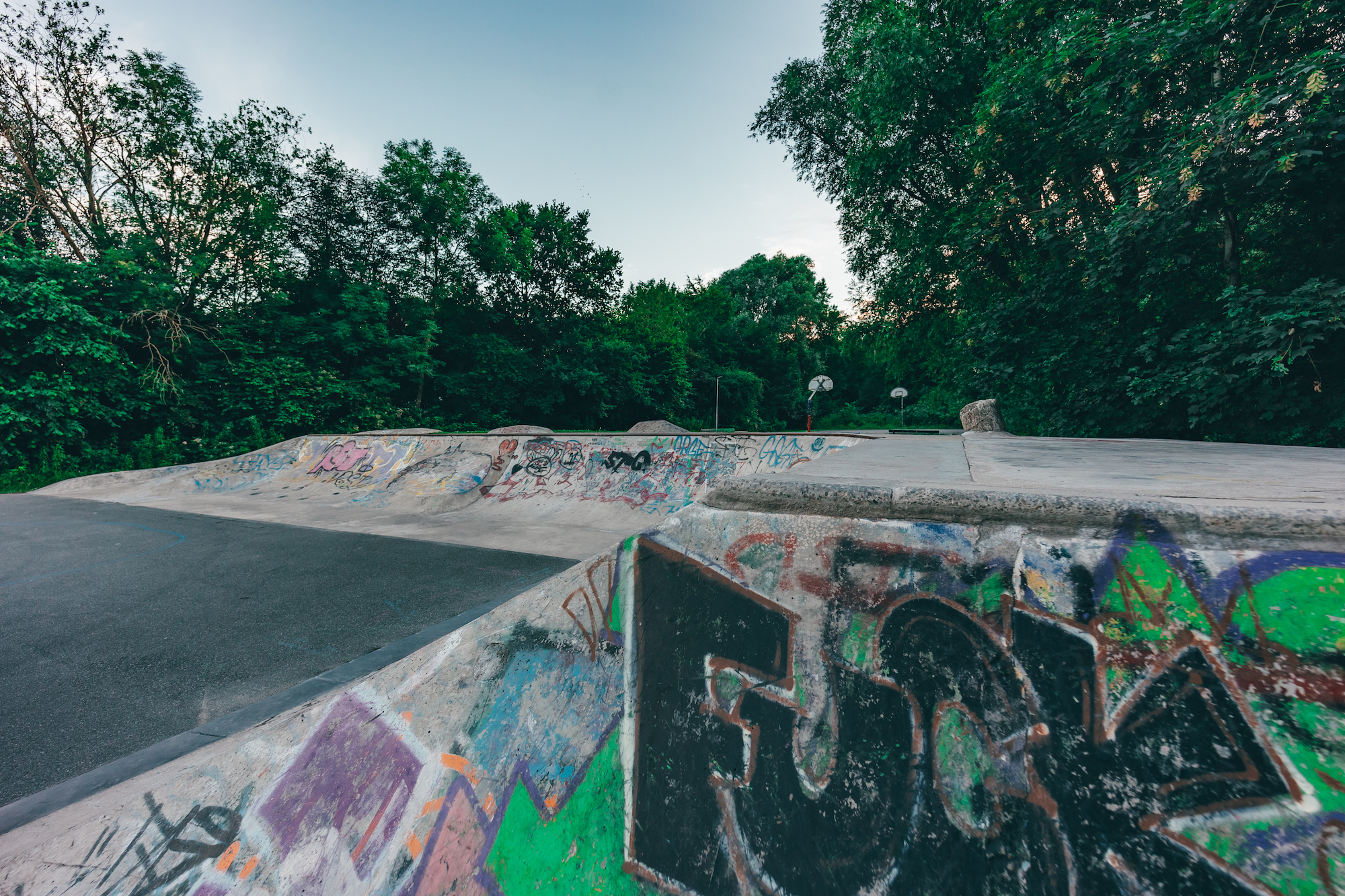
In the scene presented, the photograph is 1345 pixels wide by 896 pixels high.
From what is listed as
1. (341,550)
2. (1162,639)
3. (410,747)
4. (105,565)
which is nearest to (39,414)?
(105,565)

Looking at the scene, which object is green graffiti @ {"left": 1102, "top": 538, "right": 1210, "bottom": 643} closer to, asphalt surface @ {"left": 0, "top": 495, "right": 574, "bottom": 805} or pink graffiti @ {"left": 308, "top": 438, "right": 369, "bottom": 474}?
asphalt surface @ {"left": 0, "top": 495, "right": 574, "bottom": 805}

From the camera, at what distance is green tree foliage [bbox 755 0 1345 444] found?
18.1ft

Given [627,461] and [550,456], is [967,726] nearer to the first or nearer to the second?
[627,461]

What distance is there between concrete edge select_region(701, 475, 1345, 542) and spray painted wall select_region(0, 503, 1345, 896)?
0.05m

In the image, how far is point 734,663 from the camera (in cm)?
157

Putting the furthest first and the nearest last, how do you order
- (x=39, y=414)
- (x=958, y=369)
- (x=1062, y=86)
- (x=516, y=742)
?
(x=39, y=414) < (x=958, y=369) < (x=1062, y=86) < (x=516, y=742)

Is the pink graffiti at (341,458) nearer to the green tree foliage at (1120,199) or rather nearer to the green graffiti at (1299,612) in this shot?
the green graffiti at (1299,612)

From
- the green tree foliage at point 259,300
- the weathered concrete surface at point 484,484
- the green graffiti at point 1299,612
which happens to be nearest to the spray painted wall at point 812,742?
the green graffiti at point 1299,612

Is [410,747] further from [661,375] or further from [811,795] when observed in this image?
[661,375]

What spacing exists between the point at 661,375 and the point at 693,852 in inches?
1036

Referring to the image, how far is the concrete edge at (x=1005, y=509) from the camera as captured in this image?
1183mm

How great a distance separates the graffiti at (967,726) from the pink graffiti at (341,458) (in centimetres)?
1250

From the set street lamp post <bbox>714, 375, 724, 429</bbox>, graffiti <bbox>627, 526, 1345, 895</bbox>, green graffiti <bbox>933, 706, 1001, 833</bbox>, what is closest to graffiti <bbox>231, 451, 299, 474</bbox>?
graffiti <bbox>627, 526, 1345, 895</bbox>

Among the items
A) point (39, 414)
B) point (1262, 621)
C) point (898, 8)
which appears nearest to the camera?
point (1262, 621)
